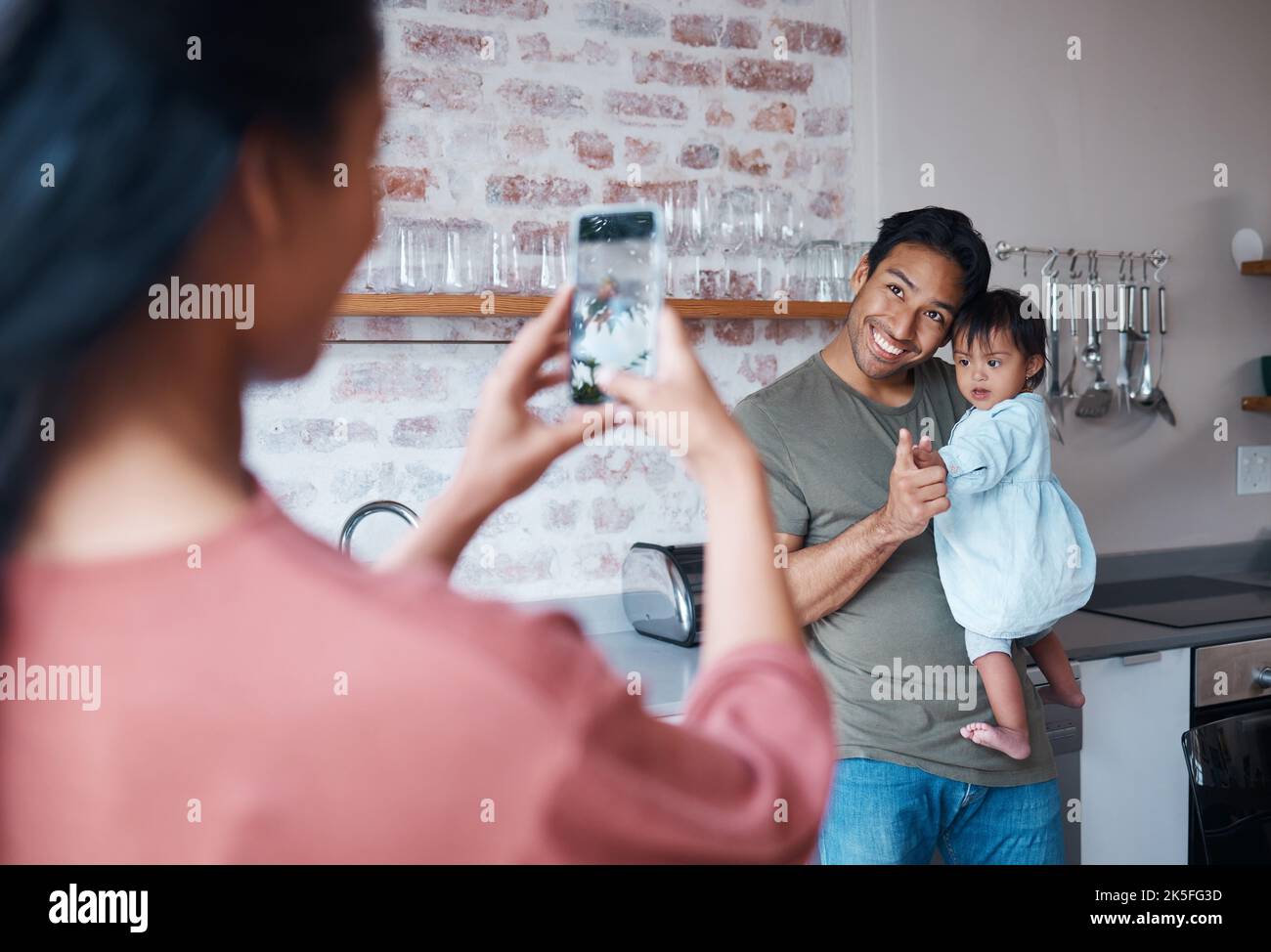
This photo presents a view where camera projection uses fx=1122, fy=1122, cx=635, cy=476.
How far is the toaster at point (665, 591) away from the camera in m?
1.84

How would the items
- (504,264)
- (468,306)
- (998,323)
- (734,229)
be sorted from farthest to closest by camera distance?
(734,229) < (504,264) < (468,306) < (998,323)

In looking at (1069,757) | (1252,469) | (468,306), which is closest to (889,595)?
(1069,757)

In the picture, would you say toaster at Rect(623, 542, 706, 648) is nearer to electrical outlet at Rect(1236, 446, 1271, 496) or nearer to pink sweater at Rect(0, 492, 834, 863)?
pink sweater at Rect(0, 492, 834, 863)

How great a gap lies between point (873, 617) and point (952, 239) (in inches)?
19.8

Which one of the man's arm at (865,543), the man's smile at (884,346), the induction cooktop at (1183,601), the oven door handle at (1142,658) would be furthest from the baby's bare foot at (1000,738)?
the induction cooktop at (1183,601)

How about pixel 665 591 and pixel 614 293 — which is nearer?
pixel 614 293

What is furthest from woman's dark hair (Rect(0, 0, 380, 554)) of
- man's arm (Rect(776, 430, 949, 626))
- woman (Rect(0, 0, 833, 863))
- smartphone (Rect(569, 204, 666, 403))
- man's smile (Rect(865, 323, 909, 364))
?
man's smile (Rect(865, 323, 909, 364))

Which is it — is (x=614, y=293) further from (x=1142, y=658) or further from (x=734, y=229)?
(x=1142, y=658)

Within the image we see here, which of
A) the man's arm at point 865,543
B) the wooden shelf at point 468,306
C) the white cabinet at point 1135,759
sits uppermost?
the wooden shelf at point 468,306

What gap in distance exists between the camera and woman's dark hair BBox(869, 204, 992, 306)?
147 centimetres

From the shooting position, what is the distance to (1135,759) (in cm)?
195

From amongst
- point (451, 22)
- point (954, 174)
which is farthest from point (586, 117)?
point (954, 174)

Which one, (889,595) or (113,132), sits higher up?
(113,132)

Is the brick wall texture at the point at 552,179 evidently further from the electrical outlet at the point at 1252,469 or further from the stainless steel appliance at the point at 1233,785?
the electrical outlet at the point at 1252,469
